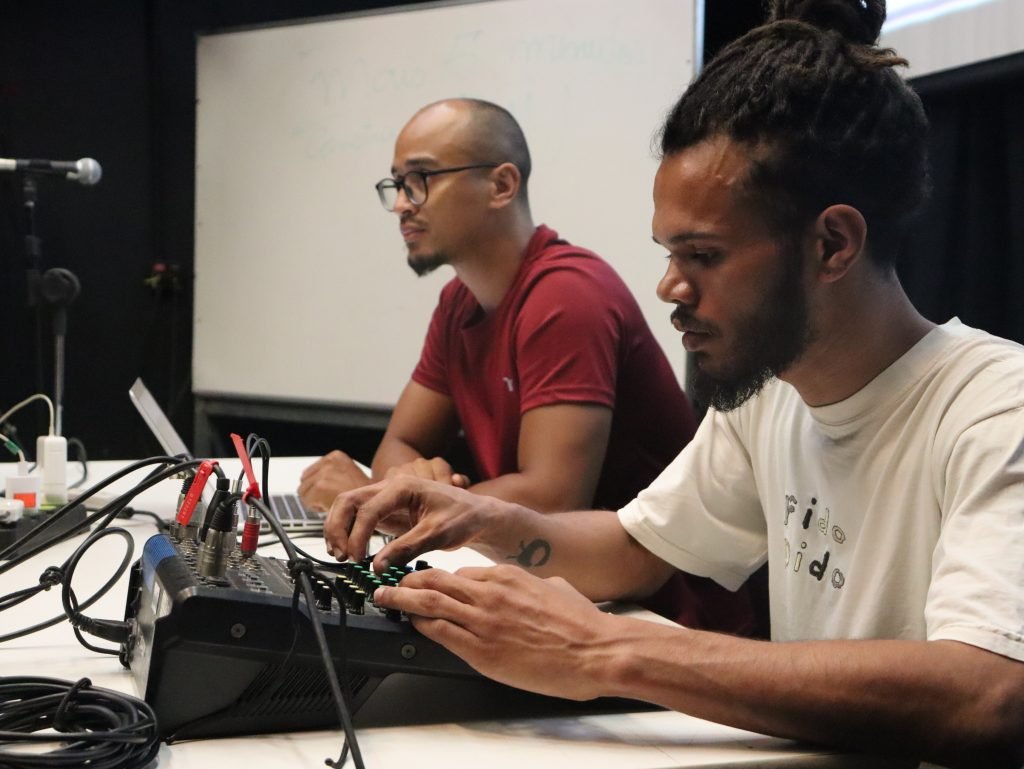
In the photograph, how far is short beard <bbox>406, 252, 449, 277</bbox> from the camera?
197cm

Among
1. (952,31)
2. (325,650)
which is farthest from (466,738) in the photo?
(952,31)

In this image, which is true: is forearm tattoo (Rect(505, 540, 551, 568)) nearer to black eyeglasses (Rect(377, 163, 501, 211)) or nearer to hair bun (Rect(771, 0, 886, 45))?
hair bun (Rect(771, 0, 886, 45))

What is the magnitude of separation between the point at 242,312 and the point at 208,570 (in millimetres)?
2682

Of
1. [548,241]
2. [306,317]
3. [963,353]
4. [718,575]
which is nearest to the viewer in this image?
[963,353]

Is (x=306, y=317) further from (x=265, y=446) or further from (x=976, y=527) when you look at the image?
(x=976, y=527)

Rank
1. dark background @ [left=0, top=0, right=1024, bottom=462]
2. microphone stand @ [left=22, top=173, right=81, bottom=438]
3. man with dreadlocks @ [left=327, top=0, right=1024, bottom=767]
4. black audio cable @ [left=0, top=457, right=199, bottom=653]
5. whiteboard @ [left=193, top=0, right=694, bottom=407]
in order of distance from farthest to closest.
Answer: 1. dark background @ [left=0, top=0, right=1024, bottom=462]
2. whiteboard @ [left=193, top=0, right=694, bottom=407]
3. microphone stand @ [left=22, top=173, right=81, bottom=438]
4. black audio cable @ [left=0, top=457, right=199, bottom=653]
5. man with dreadlocks @ [left=327, top=0, right=1024, bottom=767]

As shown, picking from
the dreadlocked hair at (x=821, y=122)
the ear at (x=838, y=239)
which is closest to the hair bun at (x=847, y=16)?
the dreadlocked hair at (x=821, y=122)

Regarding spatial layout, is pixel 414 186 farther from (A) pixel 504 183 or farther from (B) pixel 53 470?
(B) pixel 53 470

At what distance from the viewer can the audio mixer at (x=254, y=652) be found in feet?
2.29

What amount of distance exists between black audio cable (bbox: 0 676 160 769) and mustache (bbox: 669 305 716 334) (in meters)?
0.56

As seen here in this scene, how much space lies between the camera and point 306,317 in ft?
10.6

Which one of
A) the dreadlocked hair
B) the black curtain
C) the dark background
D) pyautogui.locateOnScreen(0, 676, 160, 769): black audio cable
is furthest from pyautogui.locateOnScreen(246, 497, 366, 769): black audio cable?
the dark background

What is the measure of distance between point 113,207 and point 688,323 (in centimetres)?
301

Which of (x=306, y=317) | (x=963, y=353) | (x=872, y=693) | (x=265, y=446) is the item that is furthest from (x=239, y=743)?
(x=306, y=317)
